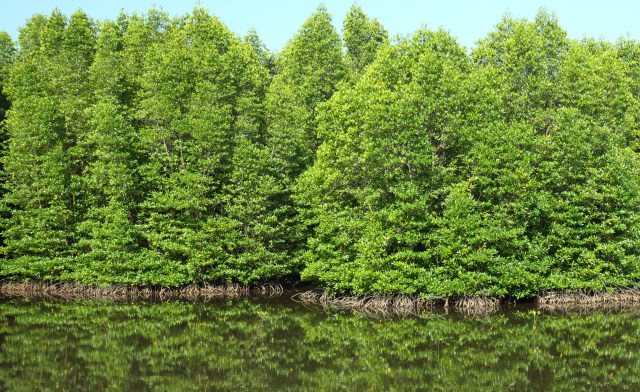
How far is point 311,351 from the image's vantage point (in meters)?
20.6

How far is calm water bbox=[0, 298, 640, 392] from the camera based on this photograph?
1667cm

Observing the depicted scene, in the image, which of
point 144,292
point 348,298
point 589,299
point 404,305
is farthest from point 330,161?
point 589,299

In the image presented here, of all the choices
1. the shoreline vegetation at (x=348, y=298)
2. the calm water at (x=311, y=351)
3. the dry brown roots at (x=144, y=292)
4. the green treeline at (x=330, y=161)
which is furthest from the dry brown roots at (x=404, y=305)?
the dry brown roots at (x=144, y=292)

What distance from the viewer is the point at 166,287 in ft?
116

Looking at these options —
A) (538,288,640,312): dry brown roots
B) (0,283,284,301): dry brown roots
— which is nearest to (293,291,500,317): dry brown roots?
(538,288,640,312): dry brown roots

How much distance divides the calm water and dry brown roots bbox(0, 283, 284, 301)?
525cm

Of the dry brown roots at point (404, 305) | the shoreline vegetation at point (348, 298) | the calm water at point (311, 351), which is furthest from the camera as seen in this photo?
the shoreline vegetation at point (348, 298)

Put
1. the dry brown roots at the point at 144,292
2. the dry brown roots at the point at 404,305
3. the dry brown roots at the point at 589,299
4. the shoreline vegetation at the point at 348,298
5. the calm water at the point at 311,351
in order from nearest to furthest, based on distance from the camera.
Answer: the calm water at the point at 311,351 < the dry brown roots at the point at 404,305 < the shoreline vegetation at the point at 348,298 < the dry brown roots at the point at 589,299 < the dry brown roots at the point at 144,292

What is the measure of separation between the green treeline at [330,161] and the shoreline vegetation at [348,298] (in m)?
0.68

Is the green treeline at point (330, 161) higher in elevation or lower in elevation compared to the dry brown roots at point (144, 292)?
higher

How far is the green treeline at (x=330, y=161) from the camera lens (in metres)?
28.9

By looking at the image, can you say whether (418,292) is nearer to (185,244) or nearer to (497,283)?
(497,283)

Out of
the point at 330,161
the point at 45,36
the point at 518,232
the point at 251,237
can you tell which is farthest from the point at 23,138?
the point at 518,232

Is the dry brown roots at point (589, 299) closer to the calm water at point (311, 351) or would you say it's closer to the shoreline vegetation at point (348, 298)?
the shoreline vegetation at point (348, 298)
